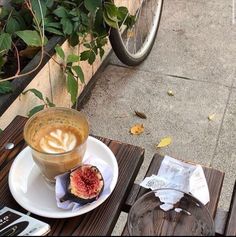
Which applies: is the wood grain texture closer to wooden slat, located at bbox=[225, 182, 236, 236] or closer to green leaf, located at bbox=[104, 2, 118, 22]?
wooden slat, located at bbox=[225, 182, 236, 236]

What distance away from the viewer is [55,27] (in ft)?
7.33

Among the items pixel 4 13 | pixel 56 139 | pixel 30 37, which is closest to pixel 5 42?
pixel 30 37

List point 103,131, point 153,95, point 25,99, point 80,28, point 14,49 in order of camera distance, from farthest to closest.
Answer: point 153,95 → point 103,131 → point 80,28 → point 14,49 → point 25,99

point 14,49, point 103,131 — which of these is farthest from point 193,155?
point 14,49

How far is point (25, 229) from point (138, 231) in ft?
0.90

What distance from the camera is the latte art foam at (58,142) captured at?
3.89 ft

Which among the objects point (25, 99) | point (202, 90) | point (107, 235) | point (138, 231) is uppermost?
point (138, 231)

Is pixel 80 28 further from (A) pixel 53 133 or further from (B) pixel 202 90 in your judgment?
(A) pixel 53 133

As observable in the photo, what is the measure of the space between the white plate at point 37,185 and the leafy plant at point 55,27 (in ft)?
2.27

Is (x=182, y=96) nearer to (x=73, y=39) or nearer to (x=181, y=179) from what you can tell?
(x=73, y=39)

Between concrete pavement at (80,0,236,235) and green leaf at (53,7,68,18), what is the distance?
678 mm

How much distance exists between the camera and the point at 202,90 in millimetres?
2889

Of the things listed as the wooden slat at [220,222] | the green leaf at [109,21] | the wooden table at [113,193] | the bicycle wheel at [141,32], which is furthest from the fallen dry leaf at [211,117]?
the wooden slat at [220,222]

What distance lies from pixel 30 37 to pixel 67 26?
0.91ft
